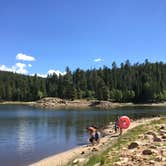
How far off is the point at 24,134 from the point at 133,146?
139ft

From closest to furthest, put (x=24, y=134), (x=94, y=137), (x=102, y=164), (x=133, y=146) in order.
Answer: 1. (x=102, y=164)
2. (x=133, y=146)
3. (x=94, y=137)
4. (x=24, y=134)

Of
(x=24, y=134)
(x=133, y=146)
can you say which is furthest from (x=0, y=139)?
(x=133, y=146)

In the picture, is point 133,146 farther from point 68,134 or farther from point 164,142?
point 68,134

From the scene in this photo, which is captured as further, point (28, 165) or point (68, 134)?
point (68, 134)

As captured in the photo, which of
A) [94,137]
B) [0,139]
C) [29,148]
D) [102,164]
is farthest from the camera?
[0,139]

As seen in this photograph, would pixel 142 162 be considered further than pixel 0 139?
No

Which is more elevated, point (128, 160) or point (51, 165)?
point (128, 160)

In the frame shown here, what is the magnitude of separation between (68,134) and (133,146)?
40747mm

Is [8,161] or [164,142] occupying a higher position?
[164,142]

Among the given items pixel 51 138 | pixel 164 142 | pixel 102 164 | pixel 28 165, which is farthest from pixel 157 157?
pixel 51 138

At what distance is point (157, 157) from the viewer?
19.1 meters

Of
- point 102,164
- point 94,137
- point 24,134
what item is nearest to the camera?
point 102,164

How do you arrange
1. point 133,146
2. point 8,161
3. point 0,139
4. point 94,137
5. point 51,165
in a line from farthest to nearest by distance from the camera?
1. point 0,139
2. point 94,137
3. point 8,161
4. point 51,165
5. point 133,146

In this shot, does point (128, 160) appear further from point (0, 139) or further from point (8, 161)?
point (0, 139)
